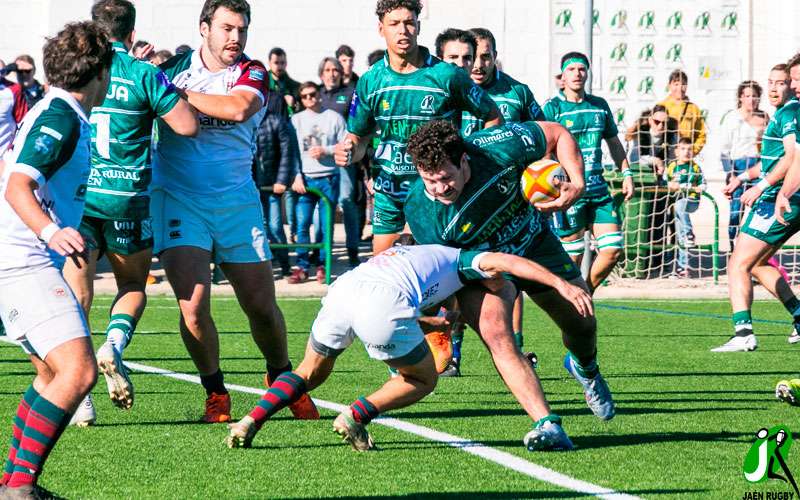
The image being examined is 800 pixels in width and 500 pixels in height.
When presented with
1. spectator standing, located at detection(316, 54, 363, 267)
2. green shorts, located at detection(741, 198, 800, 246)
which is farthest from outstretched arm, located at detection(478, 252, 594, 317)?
spectator standing, located at detection(316, 54, 363, 267)

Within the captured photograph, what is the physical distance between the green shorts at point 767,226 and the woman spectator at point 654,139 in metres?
6.35

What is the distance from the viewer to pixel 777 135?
11.1m

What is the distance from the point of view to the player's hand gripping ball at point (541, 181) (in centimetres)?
676

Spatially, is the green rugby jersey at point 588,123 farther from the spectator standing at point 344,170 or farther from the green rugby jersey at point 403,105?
the spectator standing at point 344,170

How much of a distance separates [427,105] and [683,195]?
31.5ft

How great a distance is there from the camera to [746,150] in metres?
17.6

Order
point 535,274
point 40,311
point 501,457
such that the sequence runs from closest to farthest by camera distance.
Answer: point 40,311
point 535,274
point 501,457

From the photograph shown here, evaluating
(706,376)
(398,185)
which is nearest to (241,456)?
(398,185)

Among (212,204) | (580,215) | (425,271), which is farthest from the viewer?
(580,215)

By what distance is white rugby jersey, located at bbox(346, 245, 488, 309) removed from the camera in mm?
6102

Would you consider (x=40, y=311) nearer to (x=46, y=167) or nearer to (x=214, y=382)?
(x=46, y=167)

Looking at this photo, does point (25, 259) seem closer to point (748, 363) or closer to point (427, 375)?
point (427, 375)

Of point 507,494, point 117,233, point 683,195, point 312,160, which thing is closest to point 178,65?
point 117,233

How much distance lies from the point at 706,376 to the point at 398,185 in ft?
8.56
